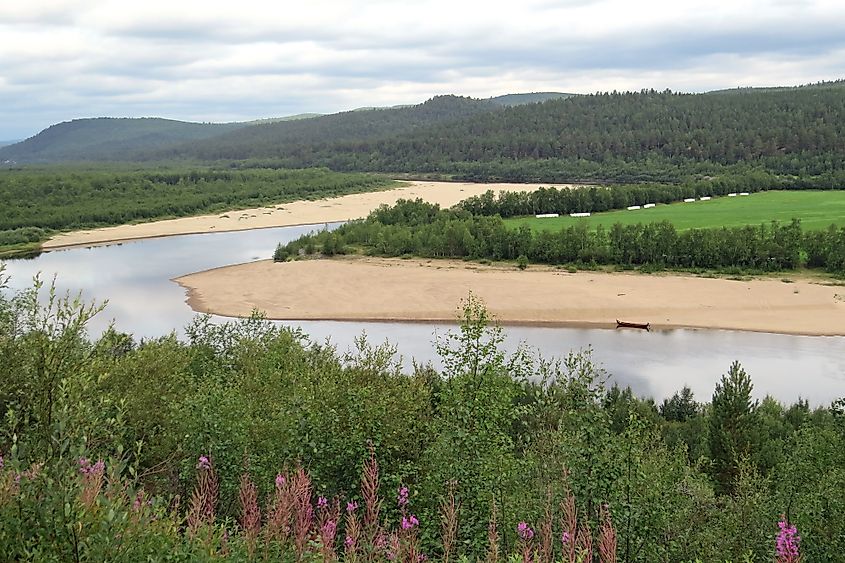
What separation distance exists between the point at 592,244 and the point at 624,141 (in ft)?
306

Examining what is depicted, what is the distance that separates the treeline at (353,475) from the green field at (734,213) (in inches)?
1948

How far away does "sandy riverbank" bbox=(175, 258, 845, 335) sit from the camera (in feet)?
123

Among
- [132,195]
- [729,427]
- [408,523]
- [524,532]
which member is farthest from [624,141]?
[408,523]

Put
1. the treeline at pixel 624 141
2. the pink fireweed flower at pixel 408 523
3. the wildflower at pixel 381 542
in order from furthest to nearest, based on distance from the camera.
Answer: the treeline at pixel 624 141 < the pink fireweed flower at pixel 408 523 < the wildflower at pixel 381 542

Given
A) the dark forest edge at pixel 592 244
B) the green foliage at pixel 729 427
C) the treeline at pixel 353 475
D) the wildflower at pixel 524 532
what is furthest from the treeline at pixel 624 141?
the wildflower at pixel 524 532

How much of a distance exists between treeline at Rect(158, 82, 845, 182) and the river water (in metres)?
78.2

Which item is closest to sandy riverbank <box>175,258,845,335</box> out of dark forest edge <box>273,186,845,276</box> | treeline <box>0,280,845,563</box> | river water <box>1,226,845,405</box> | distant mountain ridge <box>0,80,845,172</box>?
river water <box>1,226,845,405</box>

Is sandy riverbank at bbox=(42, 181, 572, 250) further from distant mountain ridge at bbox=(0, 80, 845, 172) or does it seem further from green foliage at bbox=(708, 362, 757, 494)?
green foliage at bbox=(708, 362, 757, 494)

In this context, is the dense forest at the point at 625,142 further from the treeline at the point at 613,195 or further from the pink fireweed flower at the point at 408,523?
the pink fireweed flower at the point at 408,523

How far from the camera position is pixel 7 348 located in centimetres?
1031

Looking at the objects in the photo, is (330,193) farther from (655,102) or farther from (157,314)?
(655,102)

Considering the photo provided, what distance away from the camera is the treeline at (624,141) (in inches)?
4518

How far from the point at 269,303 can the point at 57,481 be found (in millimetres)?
36673

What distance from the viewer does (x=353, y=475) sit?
959 cm
